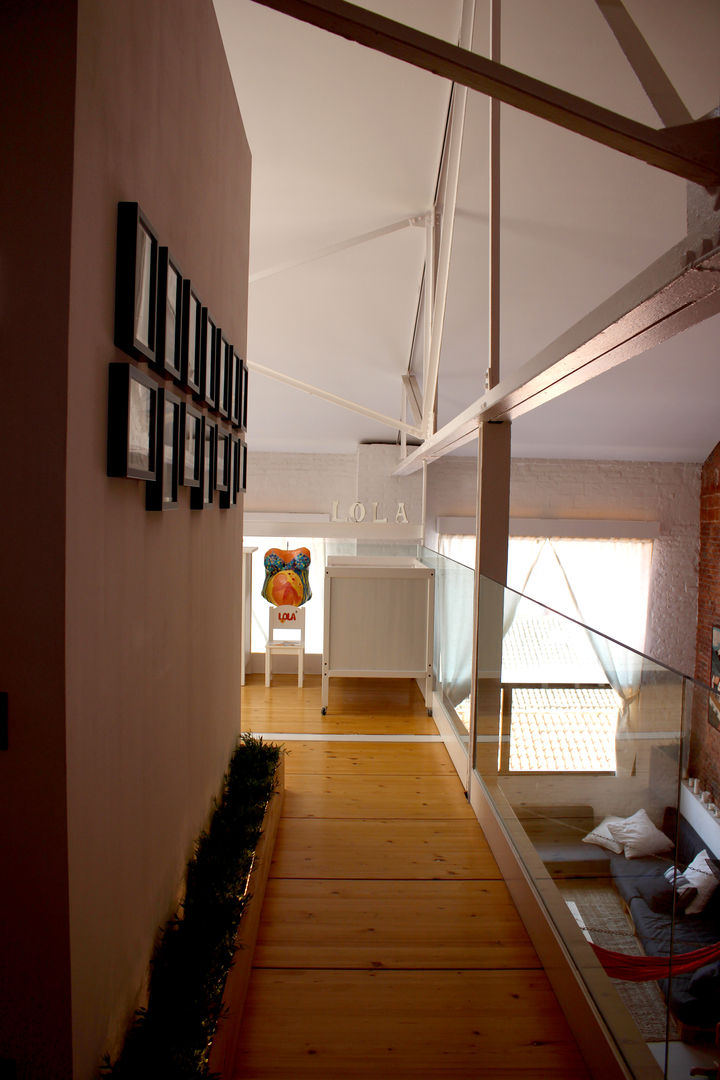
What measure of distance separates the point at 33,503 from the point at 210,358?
3.91ft

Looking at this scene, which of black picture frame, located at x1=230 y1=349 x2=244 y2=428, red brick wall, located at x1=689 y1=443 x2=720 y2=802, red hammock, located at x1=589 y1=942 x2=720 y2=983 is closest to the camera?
red hammock, located at x1=589 y1=942 x2=720 y2=983

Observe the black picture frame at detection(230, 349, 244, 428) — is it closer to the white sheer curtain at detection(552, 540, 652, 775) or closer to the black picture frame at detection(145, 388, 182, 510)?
the black picture frame at detection(145, 388, 182, 510)

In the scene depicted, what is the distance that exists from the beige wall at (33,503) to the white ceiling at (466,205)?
2150 mm

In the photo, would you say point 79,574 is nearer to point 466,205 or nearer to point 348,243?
point 466,205

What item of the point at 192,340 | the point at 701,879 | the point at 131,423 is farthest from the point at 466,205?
the point at 701,879

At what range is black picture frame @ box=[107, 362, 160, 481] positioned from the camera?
1.21 m

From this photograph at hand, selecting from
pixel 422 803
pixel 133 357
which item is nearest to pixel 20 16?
pixel 133 357

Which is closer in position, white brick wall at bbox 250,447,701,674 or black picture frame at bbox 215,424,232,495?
black picture frame at bbox 215,424,232,495

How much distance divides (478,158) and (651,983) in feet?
12.0

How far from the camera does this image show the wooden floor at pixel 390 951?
5.36ft

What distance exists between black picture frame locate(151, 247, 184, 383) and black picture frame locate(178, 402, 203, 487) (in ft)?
0.41

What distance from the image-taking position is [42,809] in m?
1.02

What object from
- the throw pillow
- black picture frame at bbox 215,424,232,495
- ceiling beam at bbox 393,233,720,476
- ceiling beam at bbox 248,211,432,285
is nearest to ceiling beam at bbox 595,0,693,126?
ceiling beam at bbox 393,233,720,476

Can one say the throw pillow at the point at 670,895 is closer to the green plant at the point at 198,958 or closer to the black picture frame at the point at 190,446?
the green plant at the point at 198,958
